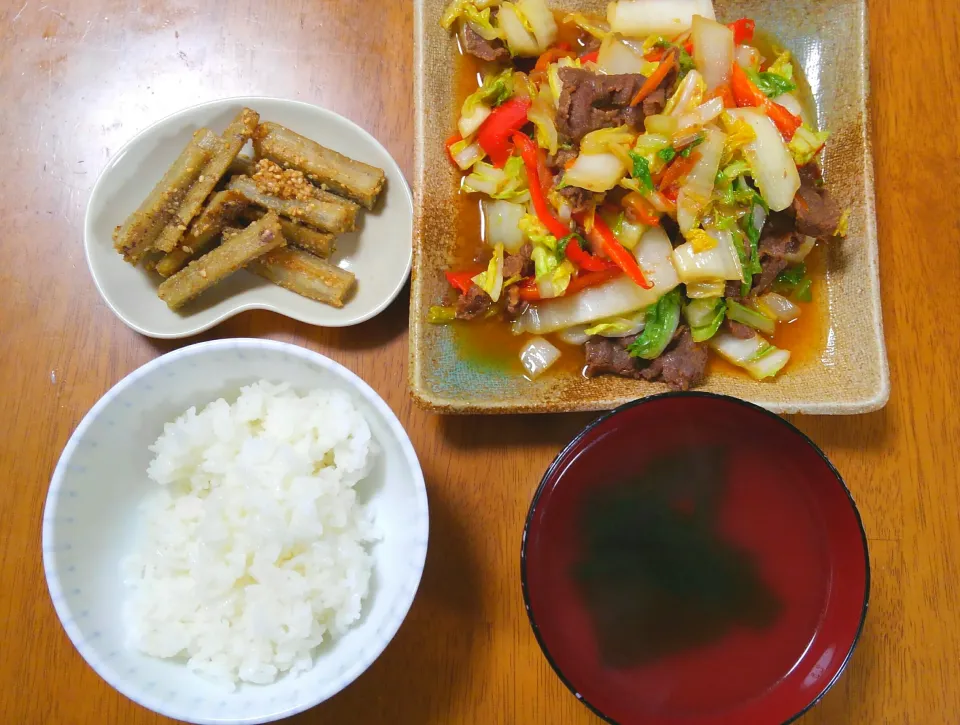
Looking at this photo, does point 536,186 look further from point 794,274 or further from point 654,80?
point 794,274

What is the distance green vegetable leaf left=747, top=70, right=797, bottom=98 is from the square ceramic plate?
0.49 feet

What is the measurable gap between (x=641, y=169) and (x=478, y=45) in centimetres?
64

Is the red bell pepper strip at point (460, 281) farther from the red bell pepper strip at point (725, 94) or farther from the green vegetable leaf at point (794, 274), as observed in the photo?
the green vegetable leaf at point (794, 274)

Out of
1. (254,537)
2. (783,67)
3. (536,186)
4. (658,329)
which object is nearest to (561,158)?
(536,186)

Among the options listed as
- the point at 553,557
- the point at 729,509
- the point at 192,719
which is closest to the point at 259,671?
the point at 192,719

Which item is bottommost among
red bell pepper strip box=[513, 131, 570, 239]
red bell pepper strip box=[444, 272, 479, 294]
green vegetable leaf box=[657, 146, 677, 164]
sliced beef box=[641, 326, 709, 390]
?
sliced beef box=[641, 326, 709, 390]

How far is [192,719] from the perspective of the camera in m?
1.53

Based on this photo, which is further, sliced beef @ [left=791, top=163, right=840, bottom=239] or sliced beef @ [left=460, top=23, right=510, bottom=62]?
sliced beef @ [left=460, top=23, right=510, bottom=62]

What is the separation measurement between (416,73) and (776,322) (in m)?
1.30

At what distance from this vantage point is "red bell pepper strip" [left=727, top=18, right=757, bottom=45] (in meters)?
2.02

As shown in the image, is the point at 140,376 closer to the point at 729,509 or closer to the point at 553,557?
the point at 553,557

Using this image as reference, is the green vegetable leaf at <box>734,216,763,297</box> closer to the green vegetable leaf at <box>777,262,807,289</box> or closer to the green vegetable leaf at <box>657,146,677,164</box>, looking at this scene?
the green vegetable leaf at <box>777,262,807,289</box>

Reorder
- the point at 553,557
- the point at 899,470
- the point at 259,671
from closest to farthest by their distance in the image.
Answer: the point at 553,557 < the point at 259,671 < the point at 899,470

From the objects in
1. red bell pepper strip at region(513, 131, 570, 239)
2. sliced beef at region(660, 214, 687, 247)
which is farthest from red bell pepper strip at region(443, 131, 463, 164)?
sliced beef at region(660, 214, 687, 247)
